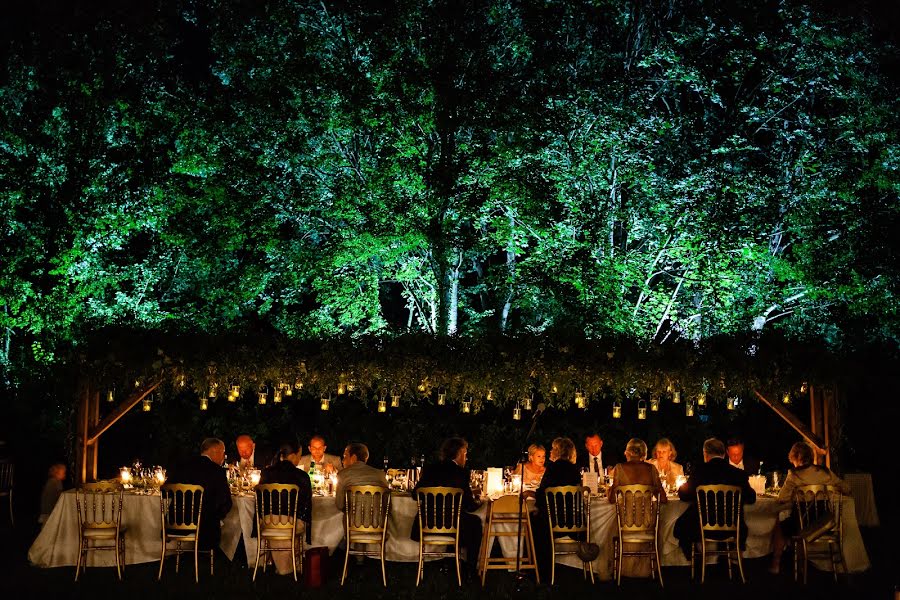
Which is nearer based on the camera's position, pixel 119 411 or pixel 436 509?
pixel 436 509

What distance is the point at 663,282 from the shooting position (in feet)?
63.9

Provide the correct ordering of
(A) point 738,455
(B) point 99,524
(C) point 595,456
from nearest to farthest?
(B) point 99,524
(A) point 738,455
(C) point 595,456

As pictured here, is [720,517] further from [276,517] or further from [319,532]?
[276,517]

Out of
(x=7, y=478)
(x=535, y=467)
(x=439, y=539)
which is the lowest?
(x=439, y=539)

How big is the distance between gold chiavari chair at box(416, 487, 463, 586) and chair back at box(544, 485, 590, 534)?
2.87ft

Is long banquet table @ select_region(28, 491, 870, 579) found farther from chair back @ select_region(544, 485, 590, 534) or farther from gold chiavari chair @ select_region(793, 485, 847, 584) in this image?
chair back @ select_region(544, 485, 590, 534)

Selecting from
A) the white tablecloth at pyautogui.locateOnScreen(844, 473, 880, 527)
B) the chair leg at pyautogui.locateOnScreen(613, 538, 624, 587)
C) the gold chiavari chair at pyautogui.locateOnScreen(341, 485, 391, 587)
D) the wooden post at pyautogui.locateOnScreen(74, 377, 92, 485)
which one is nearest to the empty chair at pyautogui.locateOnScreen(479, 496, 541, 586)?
the chair leg at pyautogui.locateOnScreen(613, 538, 624, 587)

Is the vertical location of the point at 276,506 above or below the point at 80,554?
above

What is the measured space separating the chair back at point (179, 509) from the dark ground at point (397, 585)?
1.65 feet

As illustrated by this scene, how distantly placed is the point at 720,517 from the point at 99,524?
5.98m

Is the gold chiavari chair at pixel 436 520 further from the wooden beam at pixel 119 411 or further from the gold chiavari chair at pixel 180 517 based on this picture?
the wooden beam at pixel 119 411

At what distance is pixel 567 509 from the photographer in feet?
31.2

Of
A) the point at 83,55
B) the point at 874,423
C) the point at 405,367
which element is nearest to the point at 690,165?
the point at 874,423

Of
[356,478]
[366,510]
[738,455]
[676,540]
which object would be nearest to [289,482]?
[356,478]
